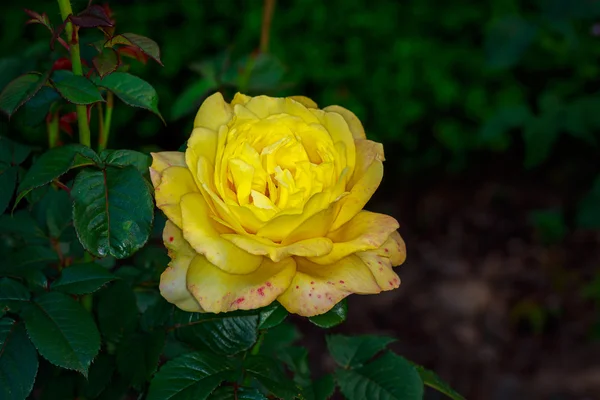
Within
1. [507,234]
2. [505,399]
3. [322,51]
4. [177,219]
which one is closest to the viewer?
[177,219]

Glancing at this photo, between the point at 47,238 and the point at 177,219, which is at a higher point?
the point at 177,219

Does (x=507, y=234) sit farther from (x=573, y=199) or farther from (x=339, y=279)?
(x=339, y=279)

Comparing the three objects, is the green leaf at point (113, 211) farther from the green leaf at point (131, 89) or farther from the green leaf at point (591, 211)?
the green leaf at point (591, 211)

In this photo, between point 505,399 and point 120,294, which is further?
point 505,399

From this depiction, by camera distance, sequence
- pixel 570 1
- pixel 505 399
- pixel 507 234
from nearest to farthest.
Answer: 1. pixel 570 1
2. pixel 505 399
3. pixel 507 234

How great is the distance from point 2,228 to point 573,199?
268cm

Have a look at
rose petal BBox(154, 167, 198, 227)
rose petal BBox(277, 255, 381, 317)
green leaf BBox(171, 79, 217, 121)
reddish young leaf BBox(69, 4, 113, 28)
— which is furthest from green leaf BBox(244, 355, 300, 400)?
green leaf BBox(171, 79, 217, 121)

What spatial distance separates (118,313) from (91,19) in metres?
0.40

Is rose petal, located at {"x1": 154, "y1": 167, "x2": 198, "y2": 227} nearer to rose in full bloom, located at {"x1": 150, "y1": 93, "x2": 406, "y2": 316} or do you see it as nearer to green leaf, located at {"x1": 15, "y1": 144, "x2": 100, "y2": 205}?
rose in full bloom, located at {"x1": 150, "y1": 93, "x2": 406, "y2": 316}

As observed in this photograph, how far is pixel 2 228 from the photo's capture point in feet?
3.52

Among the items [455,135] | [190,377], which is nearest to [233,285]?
[190,377]

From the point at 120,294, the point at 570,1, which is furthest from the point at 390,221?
the point at 570,1

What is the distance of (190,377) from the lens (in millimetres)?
900

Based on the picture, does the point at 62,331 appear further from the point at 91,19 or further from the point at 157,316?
the point at 91,19
